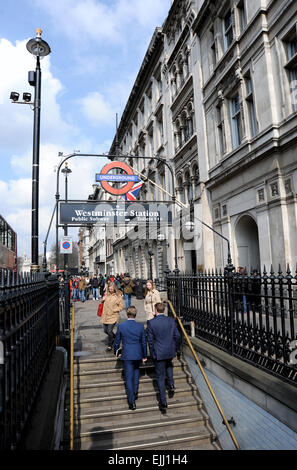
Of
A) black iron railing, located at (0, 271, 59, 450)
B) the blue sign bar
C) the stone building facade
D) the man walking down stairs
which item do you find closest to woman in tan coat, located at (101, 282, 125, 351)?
the man walking down stairs

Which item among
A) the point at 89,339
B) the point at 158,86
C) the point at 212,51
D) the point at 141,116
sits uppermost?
the point at 141,116

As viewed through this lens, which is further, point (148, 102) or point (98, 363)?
point (148, 102)

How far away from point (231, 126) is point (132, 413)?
42.2ft

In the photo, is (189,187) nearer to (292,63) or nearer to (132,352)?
(292,63)

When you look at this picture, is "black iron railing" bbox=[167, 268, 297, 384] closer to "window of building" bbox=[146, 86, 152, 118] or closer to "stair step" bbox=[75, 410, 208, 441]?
"stair step" bbox=[75, 410, 208, 441]

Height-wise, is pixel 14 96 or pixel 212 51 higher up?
pixel 212 51

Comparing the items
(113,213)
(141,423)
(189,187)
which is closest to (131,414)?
(141,423)

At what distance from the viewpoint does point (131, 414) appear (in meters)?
6.28

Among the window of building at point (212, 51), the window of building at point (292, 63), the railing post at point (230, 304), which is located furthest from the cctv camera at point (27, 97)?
the window of building at point (212, 51)

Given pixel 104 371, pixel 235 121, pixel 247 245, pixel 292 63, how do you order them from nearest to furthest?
pixel 104 371 < pixel 292 63 < pixel 247 245 < pixel 235 121

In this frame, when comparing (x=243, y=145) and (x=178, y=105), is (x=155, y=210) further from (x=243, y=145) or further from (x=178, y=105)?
(x=178, y=105)

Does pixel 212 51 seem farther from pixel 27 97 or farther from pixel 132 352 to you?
pixel 132 352

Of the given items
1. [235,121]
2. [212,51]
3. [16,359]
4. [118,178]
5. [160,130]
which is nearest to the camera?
[16,359]

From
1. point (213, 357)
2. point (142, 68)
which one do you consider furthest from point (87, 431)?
point (142, 68)
